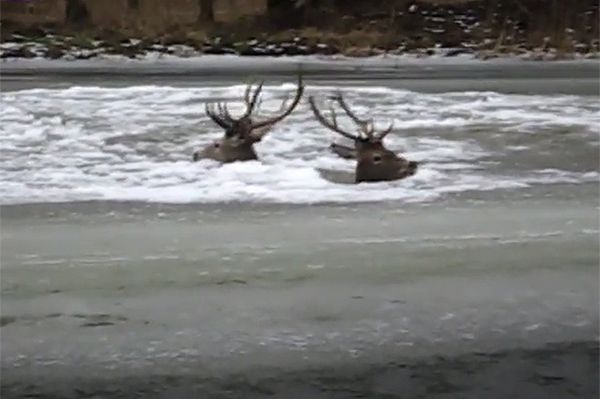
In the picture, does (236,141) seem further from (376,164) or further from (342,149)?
(376,164)

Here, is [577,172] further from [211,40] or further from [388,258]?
[211,40]

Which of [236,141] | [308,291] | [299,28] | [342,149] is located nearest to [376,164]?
[342,149]

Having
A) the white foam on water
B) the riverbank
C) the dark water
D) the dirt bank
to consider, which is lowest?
the dark water

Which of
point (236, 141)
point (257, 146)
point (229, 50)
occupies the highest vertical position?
point (229, 50)

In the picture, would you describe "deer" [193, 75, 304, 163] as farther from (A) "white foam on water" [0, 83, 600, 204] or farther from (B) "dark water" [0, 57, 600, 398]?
(B) "dark water" [0, 57, 600, 398]

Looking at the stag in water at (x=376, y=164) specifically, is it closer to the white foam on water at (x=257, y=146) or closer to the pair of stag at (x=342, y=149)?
the pair of stag at (x=342, y=149)

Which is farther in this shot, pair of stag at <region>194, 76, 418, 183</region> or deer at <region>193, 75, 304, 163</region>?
deer at <region>193, 75, 304, 163</region>

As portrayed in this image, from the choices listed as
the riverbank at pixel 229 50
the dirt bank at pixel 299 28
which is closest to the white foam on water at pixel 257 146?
the riverbank at pixel 229 50

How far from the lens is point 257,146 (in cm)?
1277

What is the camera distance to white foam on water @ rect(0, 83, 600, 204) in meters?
10.4

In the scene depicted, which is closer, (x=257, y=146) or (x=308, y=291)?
(x=308, y=291)

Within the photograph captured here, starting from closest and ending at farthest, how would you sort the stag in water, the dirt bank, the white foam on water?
the white foam on water, the stag in water, the dirt bank

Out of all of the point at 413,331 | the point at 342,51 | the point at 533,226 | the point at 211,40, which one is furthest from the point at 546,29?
the point at 413,331

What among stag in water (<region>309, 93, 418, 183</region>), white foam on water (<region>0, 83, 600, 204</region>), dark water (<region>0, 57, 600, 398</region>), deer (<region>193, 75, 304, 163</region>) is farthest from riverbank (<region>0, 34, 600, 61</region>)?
stag in water (<region>309, 93, 418, 183</region>)
